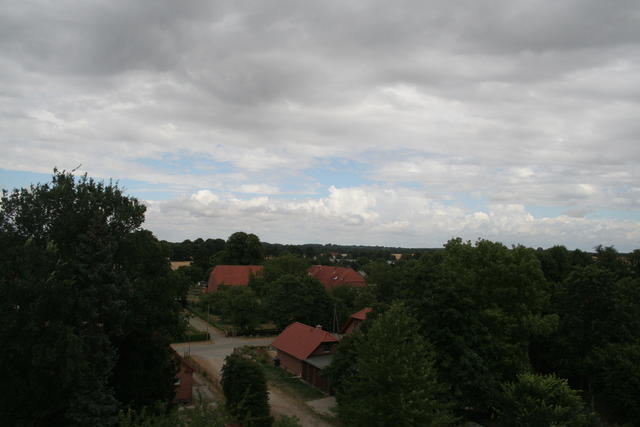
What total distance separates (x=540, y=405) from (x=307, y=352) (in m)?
17.3

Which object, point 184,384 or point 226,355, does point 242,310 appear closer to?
point 226,355

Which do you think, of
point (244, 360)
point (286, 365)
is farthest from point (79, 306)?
point (286, 365)

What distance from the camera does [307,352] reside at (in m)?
32.3

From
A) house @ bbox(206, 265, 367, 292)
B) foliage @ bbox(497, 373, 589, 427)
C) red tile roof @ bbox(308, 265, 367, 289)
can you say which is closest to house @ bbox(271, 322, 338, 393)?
foliage @ bbox(497, 373, 589, 427)

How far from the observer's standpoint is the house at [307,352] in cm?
3052

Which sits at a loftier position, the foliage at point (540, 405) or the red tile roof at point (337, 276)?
the red tile roof at point (337, 276)

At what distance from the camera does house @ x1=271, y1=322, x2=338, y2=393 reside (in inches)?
1201

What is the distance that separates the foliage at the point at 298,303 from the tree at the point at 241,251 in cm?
3823

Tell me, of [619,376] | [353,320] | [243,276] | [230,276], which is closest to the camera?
[619,376]

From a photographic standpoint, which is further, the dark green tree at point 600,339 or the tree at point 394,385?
the dark green tree at point 600,339

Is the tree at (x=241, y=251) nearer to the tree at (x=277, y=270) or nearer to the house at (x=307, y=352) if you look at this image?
the tree at (x=277, y=270)

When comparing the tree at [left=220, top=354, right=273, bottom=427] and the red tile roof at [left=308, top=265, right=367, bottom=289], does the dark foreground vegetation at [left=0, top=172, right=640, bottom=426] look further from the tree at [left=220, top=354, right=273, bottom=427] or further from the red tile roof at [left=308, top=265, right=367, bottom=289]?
the red tile roof at [left=308, top=265, right=367, bottom=289]

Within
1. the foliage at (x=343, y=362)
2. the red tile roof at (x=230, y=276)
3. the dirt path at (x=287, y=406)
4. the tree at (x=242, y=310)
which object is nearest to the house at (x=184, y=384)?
the dirt path at (x=287, y=406)

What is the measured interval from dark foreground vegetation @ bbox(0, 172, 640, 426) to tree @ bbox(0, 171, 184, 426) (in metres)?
0.05
